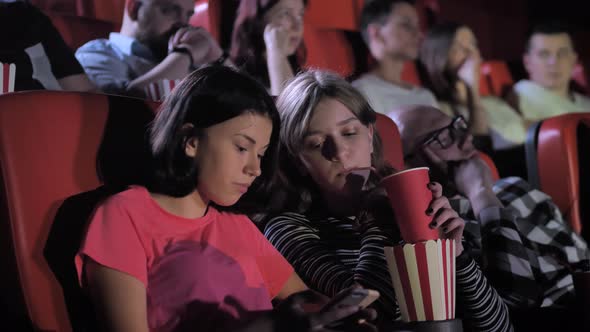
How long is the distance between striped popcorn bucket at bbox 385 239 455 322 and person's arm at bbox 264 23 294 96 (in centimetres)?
81

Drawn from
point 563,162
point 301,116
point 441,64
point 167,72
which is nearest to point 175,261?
point 301,116

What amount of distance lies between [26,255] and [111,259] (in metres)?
0.11

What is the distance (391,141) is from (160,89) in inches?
14.4

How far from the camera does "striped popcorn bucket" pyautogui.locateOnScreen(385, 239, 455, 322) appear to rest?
646mm

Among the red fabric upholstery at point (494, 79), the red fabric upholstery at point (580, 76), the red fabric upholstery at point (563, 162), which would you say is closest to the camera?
the red fabric upholstery at point (563, 162)

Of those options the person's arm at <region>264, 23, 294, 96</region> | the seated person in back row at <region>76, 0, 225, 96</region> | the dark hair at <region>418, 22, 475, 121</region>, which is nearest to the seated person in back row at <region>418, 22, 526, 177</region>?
the dark hair at <region>418, 22, 475, 121</region>

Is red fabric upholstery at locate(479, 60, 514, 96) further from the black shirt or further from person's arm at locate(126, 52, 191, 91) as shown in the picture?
the black shirt

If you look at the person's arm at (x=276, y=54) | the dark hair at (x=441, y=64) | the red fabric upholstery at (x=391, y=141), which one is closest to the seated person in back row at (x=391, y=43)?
the dark hair at (x=441, y=64)

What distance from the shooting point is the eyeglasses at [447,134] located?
113 centimetres

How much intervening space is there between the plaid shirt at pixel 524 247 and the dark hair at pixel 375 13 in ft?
2.83

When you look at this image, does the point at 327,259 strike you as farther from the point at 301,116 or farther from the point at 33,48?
the point at 33,48

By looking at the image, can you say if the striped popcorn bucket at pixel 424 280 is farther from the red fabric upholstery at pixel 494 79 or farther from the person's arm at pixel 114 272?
the red fabric upholstery at pixel 494 79

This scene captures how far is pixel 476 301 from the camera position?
78 cm

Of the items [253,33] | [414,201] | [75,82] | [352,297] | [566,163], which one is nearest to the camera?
[352,297]
